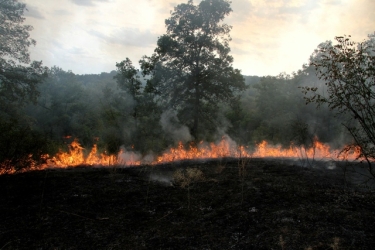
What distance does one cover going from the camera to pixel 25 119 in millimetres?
17406

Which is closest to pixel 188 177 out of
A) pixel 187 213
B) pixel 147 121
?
pixel 187 213

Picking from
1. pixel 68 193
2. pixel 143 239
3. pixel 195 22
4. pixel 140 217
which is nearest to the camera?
pixel 143 239

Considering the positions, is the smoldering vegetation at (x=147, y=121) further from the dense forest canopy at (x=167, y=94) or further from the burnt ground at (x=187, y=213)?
the burnt ground at (x=187, y=213)

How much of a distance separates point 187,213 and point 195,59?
14164 mm

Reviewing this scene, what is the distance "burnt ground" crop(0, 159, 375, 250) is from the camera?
4848 millimetres

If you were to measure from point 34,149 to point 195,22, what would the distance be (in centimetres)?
1315

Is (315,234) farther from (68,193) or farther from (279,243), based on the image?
(68,193)

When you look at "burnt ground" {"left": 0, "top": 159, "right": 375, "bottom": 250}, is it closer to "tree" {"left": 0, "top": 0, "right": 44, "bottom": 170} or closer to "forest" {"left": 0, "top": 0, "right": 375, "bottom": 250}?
"forest" {"left": 0, "top": 0, "right": 375, "bottom": 250}

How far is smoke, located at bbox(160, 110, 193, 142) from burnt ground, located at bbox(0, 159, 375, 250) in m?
10.6

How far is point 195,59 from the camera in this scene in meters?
18.8

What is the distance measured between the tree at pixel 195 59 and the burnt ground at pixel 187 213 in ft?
33.9

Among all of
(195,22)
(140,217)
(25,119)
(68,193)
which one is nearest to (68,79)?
(25,119)

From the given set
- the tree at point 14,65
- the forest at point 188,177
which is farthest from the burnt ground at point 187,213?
the tree at point 14,65

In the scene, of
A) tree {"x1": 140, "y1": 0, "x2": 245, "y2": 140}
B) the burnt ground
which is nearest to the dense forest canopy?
tree {"x1": 140, "y1": 0, "x2": 245, "y2": 140}
